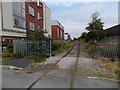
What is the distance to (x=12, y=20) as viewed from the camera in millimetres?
17016

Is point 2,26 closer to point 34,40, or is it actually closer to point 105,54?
point 34,40

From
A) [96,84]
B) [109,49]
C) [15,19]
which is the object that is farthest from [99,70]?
[15,19]

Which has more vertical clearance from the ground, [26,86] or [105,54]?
[105,54]

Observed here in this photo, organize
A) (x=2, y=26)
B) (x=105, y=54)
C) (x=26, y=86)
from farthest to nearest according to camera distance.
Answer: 1. (x=2, y=26)
2. (x=105, y=54)
3. (x=26, y=86)

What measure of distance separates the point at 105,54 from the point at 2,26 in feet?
42.6

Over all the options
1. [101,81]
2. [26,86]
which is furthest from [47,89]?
[101,81]

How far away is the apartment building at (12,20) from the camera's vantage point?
15238mm

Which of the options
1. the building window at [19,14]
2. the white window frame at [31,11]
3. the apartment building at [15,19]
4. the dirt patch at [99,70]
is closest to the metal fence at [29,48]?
the apartment building at [15,19]

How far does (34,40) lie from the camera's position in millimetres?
9969

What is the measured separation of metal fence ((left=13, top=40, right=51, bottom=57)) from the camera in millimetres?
9844

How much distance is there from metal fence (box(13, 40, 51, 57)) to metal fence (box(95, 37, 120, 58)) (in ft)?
14.9

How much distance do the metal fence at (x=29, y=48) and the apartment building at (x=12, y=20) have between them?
668cm

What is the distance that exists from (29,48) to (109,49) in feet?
21.3

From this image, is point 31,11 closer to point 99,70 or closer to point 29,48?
point 29,48
